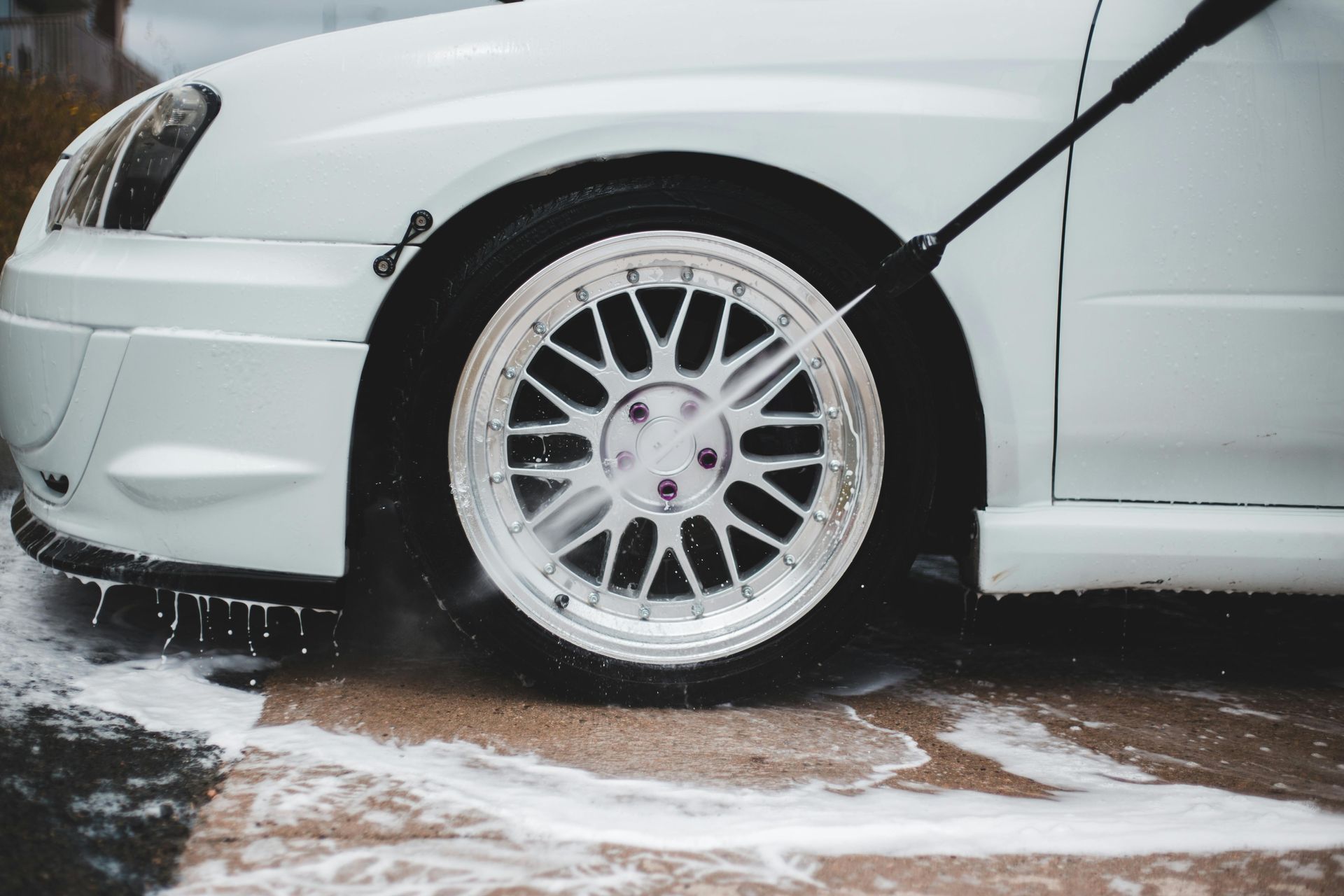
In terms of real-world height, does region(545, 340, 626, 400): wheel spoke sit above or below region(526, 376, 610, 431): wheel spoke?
above

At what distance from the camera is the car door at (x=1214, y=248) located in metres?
1.66

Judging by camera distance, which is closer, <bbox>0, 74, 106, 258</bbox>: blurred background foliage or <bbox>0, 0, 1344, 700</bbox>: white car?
<bbox>0, 0, 1344, 700</bbox>: white car

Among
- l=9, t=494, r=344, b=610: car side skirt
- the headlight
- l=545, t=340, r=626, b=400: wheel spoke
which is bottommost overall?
l=9, t=494, r=344, b=610: car side skirt

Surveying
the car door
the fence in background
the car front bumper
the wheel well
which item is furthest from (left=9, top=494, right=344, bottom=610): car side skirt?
the fence in background

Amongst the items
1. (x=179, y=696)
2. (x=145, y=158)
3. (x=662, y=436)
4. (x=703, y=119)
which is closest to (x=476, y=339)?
(x=662, y=436)

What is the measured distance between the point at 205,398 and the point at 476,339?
17.2 inches

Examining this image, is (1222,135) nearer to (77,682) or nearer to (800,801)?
(800,801)

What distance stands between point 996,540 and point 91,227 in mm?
1608

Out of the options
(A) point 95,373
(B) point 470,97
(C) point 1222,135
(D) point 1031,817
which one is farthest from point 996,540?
(A) point 95,373

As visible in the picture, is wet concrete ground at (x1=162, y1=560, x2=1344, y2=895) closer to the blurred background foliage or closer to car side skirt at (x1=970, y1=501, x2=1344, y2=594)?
car side skirt at (x1=970, y1=501, x2=1344, y2=594)

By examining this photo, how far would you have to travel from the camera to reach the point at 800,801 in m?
1.50

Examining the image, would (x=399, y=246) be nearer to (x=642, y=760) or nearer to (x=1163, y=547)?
(x=642, y=760)

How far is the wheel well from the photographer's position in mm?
1709

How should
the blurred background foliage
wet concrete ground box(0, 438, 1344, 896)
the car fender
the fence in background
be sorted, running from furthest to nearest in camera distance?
the fence in background, the blurred background foliage, the car fender, wet concrete ground box(0, 438, 1344, 896)
